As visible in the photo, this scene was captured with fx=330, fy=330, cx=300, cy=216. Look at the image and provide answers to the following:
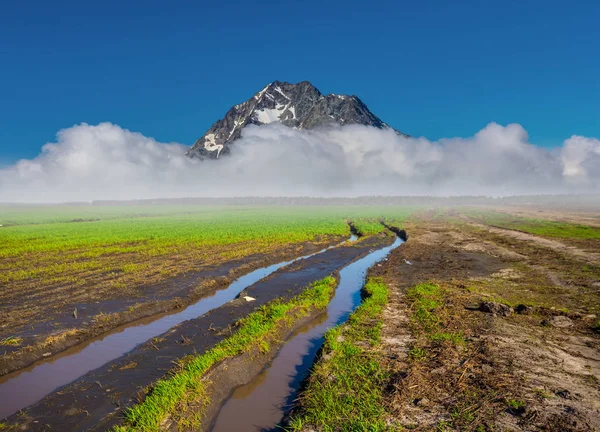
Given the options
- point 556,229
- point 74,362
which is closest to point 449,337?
point 74,362

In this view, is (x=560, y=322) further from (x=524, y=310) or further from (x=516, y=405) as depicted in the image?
(x=516, y=405)

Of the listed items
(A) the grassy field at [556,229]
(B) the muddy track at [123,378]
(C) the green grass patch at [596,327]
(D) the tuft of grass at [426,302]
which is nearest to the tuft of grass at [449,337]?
(D) the tuft of grass at [426,302]

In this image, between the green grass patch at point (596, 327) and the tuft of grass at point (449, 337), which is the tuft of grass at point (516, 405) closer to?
the tuft of grass at point (449, 337)

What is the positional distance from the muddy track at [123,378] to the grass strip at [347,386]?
4.84 meters

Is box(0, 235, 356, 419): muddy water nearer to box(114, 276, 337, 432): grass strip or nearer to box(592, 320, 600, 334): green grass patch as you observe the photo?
box(114, 276, 337, 432): grass strip

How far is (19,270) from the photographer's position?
1099 inches

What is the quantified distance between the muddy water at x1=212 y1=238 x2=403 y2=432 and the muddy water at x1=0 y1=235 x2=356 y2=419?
20.3 ft

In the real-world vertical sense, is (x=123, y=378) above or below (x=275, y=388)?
above

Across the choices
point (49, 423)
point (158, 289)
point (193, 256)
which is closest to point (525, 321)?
point (49, 423)

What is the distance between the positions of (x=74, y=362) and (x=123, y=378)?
379cm

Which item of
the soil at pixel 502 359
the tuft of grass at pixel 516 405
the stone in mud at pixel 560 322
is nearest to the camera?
the soil at pixel 502 359

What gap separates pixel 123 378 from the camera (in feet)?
35.3

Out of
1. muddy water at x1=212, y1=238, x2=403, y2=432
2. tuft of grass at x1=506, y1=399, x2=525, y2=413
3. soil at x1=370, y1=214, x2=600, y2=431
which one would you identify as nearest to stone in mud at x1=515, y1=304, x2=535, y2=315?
soil at x1=370, y1=214, x2=600, y2=431

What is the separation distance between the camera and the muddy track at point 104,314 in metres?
12.8
